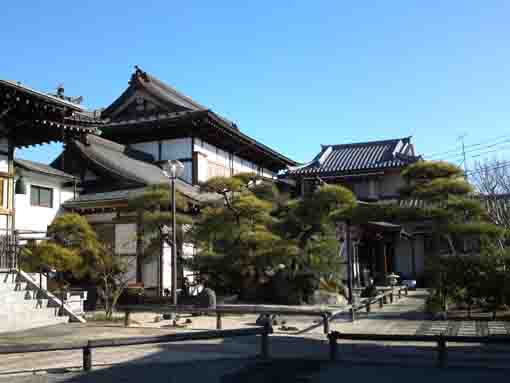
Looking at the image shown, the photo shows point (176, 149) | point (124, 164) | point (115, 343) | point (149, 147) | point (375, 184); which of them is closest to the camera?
point (115, 343)

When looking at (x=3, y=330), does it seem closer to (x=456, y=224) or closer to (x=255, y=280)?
(x=255, y=280)

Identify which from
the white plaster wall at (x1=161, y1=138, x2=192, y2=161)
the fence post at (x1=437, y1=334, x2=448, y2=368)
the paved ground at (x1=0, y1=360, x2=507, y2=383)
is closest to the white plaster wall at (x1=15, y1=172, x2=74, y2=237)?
the white plaster wall at (x1=161, y1=138, x2=192, y2=161)

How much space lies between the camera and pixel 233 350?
9875mm

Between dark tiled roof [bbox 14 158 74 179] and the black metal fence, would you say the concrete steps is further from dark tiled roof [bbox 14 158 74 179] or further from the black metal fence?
dark tiled roof [bbox 14 158 74 179]

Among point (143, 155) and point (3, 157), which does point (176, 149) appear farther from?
point (3, 157)

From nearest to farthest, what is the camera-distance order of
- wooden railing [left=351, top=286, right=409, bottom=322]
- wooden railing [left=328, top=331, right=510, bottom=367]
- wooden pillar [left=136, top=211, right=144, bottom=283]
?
wooden railing [left=328, top=331, right=510, bottom=367] → wooden railing [left=351, top=286, right=409, bottom=322] → wooden pillar [left=136, top=211, right=144, bottom=283]

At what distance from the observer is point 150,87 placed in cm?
2616

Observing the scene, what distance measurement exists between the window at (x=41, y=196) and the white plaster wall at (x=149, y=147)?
20.9 ft

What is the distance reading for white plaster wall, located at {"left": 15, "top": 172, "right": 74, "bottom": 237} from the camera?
19.0 m

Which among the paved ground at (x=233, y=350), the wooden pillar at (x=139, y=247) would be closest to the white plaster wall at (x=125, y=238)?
the wooden pillar at (x=139, y=247)

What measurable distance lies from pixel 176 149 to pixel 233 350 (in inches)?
650

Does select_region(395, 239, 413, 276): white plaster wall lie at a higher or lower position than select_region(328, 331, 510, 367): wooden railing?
higher

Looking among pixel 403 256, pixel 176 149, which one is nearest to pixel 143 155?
pixel 176 149

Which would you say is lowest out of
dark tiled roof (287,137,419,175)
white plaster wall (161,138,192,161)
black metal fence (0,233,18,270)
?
black metal fence (0,233,18,270)
